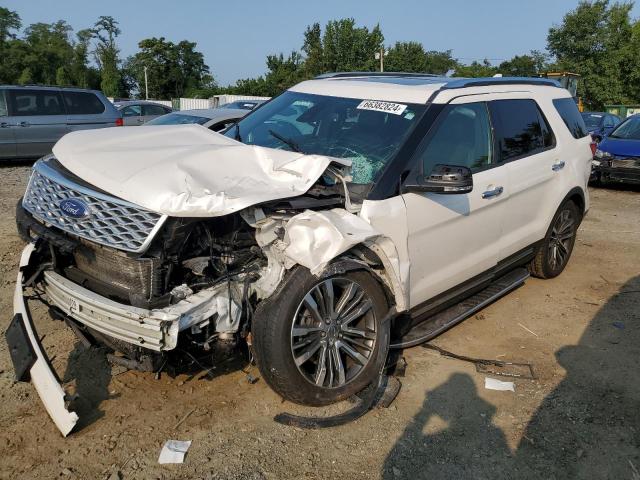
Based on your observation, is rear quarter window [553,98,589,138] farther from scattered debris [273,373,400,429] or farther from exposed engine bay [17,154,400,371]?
scattered debris [273,373,400,429]

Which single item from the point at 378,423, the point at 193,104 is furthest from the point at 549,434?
the point at 193,104

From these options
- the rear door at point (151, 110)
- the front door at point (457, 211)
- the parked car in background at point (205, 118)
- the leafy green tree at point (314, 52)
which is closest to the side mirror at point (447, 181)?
the front door at point (457, 211)

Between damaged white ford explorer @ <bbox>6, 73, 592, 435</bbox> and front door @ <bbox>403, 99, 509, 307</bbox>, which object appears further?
front door @ <bbox>403, 99, 509, 307</bbox>

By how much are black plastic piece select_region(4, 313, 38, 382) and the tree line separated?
36289 mm

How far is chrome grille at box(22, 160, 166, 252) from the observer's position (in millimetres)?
2773

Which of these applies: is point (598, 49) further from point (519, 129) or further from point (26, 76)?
point (26, 76)

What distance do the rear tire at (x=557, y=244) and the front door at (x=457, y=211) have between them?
117cm

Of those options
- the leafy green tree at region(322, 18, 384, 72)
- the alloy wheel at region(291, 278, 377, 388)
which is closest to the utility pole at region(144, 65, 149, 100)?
the leafy green tree at region(322, 18, 384, 72)

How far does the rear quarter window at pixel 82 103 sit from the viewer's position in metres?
12.4

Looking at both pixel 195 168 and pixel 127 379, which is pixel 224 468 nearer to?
pixel 127 379

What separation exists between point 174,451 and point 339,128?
2397 millimetres

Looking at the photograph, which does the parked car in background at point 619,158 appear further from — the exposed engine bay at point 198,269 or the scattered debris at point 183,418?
the scattered debris at point 183,418

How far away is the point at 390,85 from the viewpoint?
13.4 ft

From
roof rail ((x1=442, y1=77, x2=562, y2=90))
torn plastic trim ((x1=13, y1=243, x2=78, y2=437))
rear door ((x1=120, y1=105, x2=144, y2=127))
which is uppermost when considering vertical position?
roof rail ((x1=442, y1=77, x2=562, y2=90))
